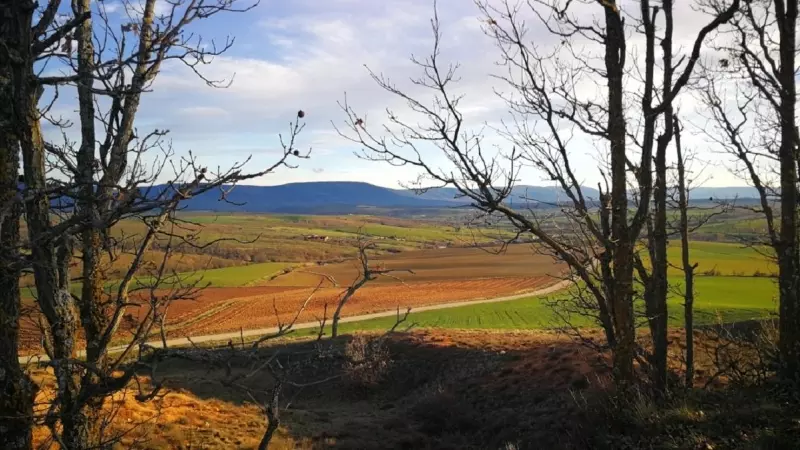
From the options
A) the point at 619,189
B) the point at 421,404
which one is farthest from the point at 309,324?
the point at 619,189

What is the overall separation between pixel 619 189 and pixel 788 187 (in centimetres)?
441

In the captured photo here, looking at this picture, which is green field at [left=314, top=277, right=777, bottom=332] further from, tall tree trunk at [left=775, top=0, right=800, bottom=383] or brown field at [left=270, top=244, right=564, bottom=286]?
tall tree trunk at [left=775, top=0, right=800, bottom=383]

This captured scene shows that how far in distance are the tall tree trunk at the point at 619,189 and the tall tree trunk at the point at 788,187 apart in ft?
11.8

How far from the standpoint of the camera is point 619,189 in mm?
6508

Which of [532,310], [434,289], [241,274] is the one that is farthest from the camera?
[241,274]

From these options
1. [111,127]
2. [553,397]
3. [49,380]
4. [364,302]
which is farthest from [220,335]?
[111,127]

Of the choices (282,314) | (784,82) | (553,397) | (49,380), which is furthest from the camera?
(282,314)

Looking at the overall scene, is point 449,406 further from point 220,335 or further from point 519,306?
point 519,306

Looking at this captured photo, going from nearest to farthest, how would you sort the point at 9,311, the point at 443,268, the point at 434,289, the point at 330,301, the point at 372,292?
the point at 9,311, the point at 330,301, the point at 434,289, the point at 372,292, the point at 443,268

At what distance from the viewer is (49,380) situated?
16.3 metres

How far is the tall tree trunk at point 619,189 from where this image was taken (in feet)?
21.0

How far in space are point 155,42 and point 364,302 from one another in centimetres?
4876

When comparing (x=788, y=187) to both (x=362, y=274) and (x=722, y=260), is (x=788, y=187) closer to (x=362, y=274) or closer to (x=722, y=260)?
(x=362, y=274)

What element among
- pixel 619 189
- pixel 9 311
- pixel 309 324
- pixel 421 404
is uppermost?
pixel 619 189
